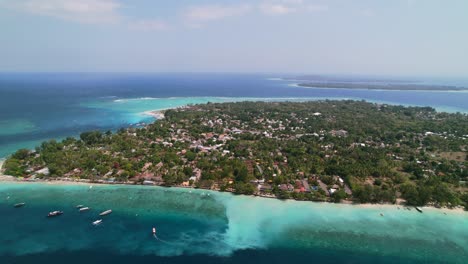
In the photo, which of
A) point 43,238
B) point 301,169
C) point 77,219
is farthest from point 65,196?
point 301,169

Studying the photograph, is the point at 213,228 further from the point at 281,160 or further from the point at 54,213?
the point at 281,160

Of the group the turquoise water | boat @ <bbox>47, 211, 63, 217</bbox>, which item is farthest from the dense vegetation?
boat @ <bbox>47, 211, 63, 217</bbox>

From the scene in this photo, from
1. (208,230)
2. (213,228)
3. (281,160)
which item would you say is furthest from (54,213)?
(281,160)

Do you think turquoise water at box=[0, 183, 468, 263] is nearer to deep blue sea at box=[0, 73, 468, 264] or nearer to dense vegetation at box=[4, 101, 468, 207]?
deep blue sea at box=[0, 73, 468, 264]

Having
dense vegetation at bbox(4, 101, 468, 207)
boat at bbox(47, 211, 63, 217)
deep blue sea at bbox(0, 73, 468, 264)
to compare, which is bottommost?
deep blue sea at bbox(0, 73, 468, 264)

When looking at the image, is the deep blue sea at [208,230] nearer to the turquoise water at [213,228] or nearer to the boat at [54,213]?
the turquoise water at [213,228]

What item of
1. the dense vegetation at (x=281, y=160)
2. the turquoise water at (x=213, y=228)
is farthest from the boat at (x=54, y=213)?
the dense vegetation at (x=281, y=160)

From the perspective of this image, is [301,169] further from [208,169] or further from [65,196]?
[65,196]
